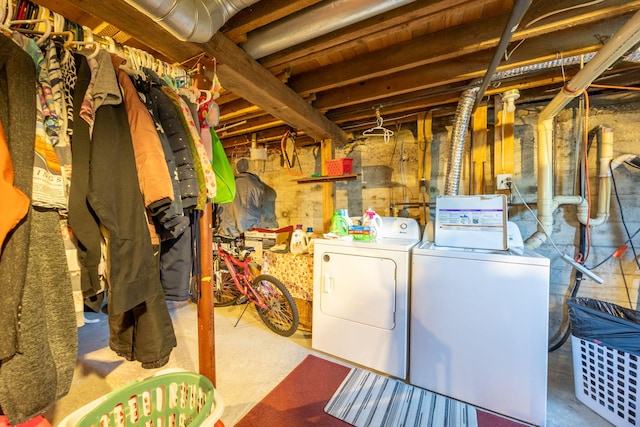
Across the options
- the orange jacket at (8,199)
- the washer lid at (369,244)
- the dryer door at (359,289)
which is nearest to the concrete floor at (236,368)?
the dryer door at (359,289)

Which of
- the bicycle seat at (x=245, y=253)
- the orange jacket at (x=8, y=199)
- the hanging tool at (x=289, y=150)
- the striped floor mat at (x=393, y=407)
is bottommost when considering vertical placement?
the striped floor mat at (x=393, y=407)

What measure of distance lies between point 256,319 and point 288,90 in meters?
2.37

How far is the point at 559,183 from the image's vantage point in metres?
2.09

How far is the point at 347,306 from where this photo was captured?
1926 mm

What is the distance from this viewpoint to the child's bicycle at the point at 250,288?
2.37 metres

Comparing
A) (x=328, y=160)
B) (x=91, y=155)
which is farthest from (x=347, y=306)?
(x=91, y=155)

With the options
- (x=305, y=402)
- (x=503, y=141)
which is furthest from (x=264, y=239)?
(x=503, y=141)

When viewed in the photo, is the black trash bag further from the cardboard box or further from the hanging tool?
the hanging tool

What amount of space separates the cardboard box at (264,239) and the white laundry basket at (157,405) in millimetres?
1670

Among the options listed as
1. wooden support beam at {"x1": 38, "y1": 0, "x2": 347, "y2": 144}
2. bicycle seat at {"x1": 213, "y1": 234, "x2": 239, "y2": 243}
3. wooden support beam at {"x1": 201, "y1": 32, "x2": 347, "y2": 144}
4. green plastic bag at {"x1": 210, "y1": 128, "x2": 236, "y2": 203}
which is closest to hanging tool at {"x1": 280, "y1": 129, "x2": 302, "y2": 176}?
wooden support beam at {"x1": 201, "y1": 32, "x2": 347, "y2": 144}

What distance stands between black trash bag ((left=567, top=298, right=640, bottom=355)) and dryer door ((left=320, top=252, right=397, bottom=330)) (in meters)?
1.17

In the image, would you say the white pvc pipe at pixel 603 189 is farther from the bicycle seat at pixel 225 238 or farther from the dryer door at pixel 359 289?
the bicycle seat at pixel 225 238

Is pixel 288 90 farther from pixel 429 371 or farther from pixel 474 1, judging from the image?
pixel 429 371

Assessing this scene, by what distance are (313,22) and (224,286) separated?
9.15 feet
